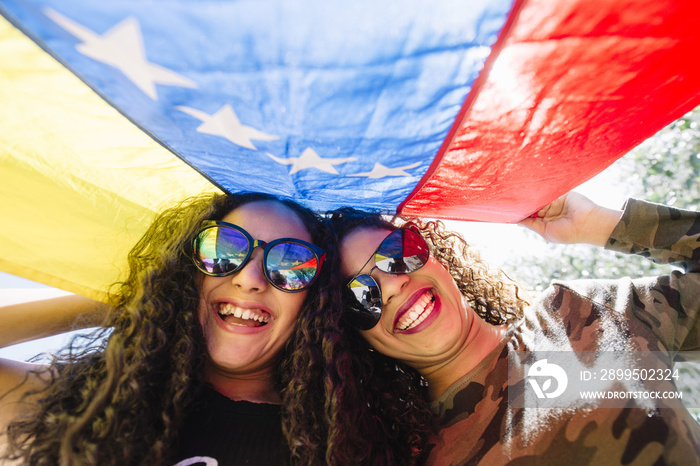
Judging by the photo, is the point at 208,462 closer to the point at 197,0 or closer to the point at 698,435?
the point at 197,0

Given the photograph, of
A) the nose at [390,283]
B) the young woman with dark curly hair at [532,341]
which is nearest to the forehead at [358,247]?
the young woman with dark curly hair at [532,341]

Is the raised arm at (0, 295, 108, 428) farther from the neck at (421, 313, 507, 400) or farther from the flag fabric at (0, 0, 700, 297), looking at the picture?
the neck at (421, 313, 507, 400)

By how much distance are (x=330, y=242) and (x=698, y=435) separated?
6.15 ft

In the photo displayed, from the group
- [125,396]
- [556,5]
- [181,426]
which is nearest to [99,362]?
[125,396]

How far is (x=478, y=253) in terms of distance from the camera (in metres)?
2.89

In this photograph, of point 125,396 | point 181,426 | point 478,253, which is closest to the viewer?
point 125,396

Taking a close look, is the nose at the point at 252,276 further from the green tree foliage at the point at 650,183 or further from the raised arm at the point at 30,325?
the green tree foliage at the point at 650,183

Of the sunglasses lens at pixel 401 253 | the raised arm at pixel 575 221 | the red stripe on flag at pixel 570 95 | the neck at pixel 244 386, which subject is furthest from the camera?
the raised arm at pixel 575 221

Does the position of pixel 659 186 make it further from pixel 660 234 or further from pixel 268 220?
pixel 268 220

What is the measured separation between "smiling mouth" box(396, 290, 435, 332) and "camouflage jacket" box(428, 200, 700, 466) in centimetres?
38

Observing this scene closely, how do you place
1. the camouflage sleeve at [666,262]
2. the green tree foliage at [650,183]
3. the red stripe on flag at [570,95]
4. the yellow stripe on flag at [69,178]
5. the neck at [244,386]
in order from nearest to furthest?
the red stripe on flag at [570,95] < the yellow stripe on flag at [69,178] < the camouflage sleeve at [666,262] < the neck at [244,386] < the green tree foliage at [650,183]

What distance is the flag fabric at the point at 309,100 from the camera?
34.9 inches

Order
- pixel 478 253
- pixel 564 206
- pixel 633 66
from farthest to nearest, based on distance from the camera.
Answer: pixel 478 253, pixel 564 206, pixel 633 66

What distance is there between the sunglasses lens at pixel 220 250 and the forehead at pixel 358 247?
1.98 feet
